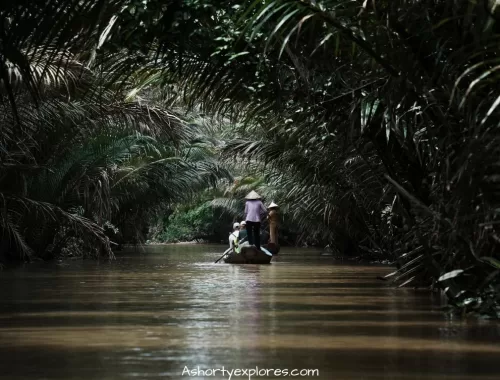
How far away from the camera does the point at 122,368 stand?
533 cm

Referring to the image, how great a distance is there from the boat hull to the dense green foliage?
63.8 inches

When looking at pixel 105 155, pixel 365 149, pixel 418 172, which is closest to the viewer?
pixel 418 172

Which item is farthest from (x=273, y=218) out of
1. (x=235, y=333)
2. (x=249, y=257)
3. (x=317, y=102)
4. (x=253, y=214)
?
(x=235, y=333)

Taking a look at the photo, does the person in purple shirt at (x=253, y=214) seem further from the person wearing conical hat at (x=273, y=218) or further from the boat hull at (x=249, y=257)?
the person wearing conical hat at (x=273, y=218)

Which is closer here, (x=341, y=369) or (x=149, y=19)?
(x=341, y=369)

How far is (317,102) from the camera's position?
39.7 ft

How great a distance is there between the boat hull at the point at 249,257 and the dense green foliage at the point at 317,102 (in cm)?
162

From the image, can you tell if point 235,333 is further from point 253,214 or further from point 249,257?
point 253,214

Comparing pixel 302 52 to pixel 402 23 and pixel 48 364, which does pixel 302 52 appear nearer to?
pixel 402 23

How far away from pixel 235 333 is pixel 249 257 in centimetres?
1382

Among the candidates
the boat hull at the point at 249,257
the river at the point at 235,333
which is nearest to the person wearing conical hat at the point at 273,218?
the boat hull at the point at 249,257

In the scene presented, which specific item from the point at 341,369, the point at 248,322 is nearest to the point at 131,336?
the point at 248,322

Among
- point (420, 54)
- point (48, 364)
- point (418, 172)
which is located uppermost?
point (420, 54)

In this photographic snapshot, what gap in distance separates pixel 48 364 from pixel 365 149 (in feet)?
26.7
